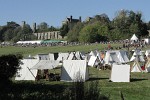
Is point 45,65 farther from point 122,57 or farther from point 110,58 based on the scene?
point 122,57

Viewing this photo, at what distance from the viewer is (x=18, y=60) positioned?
75.0 feet

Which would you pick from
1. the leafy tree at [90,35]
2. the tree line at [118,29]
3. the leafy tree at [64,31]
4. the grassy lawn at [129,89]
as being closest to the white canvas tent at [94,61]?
the grassy lawn at [129,89]

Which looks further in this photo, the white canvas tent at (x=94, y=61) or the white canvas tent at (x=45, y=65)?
the white canvas tent at (x=94, y=61)

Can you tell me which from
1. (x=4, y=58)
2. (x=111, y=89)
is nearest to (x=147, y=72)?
(x=111, y=89)

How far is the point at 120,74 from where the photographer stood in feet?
84.3

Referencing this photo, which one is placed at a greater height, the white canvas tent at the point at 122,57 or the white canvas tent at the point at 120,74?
the white canvas tent at the point at 122,57

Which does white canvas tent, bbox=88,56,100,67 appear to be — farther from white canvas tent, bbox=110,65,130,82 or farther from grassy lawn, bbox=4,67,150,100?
grassy lawn, bbox=4,67,150,100

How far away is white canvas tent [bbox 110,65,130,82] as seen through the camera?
2539 cm

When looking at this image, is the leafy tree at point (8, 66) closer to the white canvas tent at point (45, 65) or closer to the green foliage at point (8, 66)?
the green foliage at point (8, 66)

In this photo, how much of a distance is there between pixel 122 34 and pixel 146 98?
365 feet

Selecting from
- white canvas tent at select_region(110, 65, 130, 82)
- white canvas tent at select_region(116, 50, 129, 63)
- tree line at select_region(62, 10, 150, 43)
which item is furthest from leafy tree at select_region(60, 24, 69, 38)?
white canvas tent at select_region(110, 65, 130, 82)

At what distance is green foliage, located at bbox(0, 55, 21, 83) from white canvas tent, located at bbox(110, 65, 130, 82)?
255 inches

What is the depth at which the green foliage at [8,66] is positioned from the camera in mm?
21484

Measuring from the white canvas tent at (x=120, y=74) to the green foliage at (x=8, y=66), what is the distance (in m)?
6.47
